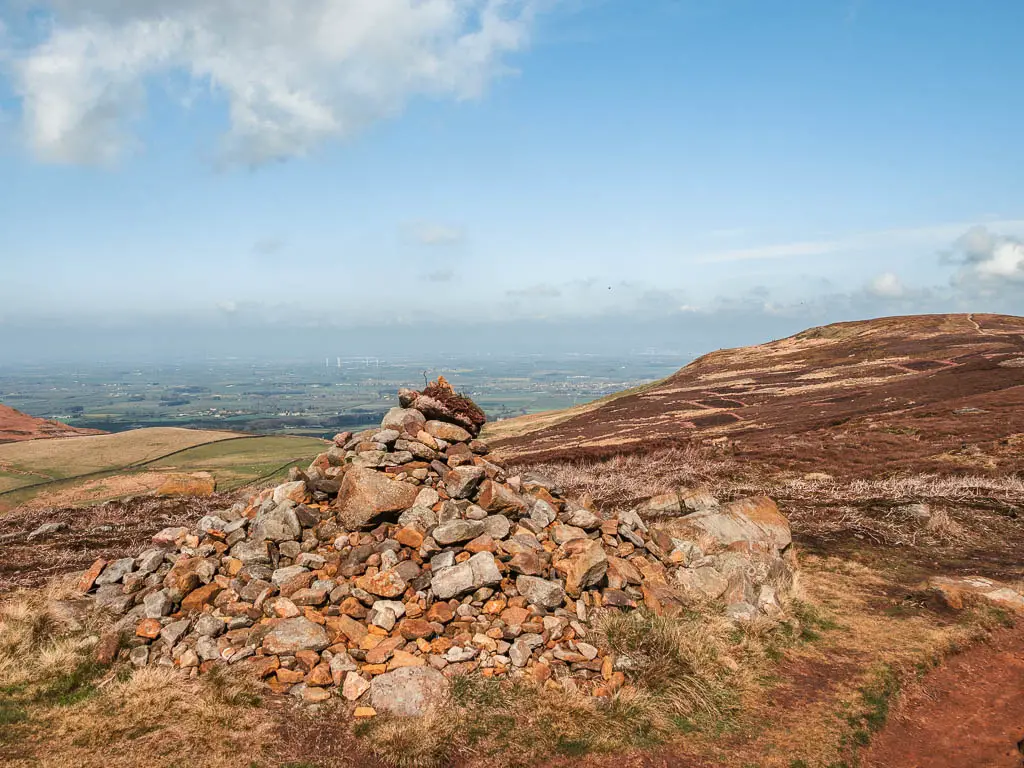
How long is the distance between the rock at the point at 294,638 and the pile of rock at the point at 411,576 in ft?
0.12

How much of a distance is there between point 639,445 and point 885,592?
77.3ft

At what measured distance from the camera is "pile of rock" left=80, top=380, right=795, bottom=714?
984 cm

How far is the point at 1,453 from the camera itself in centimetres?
4225

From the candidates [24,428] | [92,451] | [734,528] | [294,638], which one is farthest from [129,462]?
[734,528]

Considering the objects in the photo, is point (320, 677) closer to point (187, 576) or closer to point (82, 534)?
point (187, 576)

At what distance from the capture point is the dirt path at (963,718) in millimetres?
8156

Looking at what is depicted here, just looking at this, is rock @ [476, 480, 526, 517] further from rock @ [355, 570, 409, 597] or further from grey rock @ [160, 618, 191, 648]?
grey rock @ [160, 618, 191, 648]

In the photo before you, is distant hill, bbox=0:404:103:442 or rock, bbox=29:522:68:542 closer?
rock, bbox=29:522:68:542

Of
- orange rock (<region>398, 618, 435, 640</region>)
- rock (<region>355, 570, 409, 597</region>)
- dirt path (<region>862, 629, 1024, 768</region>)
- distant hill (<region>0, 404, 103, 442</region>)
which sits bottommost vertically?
distant hill (<region>0, 404, 103, 442</region>)

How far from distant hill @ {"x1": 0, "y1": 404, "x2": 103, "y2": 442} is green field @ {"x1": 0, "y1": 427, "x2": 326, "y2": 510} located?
22.9m

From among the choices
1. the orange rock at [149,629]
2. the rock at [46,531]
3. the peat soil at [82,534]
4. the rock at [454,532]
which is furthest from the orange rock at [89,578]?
the rock at [454,532]

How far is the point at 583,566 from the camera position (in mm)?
11539

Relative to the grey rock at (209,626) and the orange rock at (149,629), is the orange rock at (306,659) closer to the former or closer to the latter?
the grey rock at (209,626)

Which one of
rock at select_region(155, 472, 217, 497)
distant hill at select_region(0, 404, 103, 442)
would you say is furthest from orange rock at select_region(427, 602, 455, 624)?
distant hill at select_region(0, 404, 103, 442)
